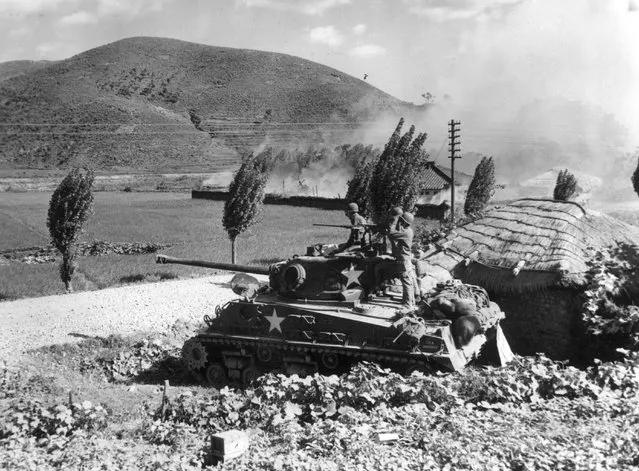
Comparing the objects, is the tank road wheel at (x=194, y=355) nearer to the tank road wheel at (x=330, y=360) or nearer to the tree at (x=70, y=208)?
the tank road wheel at (x=330, y=360)

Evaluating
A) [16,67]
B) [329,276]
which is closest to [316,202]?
[329,276]

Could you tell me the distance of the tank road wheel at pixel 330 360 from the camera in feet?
41.5

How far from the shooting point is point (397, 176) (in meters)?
25.0

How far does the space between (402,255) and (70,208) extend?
13.3 m

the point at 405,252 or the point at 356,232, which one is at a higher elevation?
the point at 356,232

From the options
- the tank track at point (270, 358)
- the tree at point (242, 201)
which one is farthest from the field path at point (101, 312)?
the tank track at point (270, 358)

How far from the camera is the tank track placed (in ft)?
39.7

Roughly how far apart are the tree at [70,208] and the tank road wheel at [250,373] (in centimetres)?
1104

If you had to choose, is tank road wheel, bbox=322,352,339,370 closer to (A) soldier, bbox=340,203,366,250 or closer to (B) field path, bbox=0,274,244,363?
(A) soldier, bbox=340,203,366,250

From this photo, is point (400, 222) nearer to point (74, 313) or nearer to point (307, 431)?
point (307, 431)

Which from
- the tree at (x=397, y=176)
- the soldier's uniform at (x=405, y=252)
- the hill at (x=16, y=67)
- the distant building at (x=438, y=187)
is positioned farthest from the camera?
the hill at (x=16, y=67)

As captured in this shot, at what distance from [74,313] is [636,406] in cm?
1457

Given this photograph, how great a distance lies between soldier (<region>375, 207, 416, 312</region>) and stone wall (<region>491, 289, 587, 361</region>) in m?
3.59

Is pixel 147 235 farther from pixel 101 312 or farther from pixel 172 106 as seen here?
pixel 172 106
